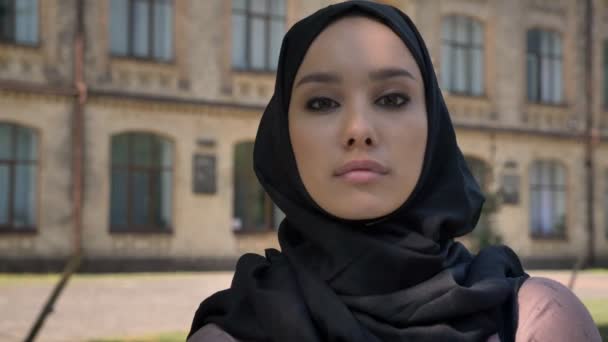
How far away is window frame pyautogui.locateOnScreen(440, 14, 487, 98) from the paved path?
7558mm

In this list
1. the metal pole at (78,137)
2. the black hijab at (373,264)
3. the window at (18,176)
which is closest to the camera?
the black hijab at (373,264)

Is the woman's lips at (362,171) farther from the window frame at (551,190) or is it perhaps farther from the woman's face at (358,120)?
the window frame at (551,190)

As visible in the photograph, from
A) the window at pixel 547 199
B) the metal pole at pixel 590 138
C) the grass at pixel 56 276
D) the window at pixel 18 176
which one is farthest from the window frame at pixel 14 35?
the metal pole at pixel 590 138

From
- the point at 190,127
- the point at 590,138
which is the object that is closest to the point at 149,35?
the point at 190,127

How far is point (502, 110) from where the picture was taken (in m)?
18.9

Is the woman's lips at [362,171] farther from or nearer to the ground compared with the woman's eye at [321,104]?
nearer to the ground

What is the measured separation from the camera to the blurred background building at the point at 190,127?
14.1 m

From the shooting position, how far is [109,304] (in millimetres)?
9656

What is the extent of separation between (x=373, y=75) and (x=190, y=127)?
554 inches

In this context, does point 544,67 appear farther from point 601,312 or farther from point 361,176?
point 361,176

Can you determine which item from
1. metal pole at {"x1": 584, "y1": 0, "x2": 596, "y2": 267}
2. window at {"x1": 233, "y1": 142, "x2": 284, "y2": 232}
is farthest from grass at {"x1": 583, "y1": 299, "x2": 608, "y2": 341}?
metal pole at {"x1": 584, "y1": 0, "x2": 596, "y2": 267}

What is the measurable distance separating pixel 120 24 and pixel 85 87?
1.50 m

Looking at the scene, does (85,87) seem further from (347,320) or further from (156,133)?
(347,320)

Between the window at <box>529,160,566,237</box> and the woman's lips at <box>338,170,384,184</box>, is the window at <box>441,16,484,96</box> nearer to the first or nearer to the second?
the window at <box>529,160,566,237</box>
